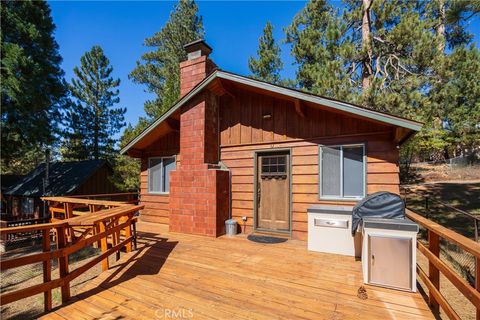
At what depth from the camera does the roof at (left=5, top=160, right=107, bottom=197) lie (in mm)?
14477

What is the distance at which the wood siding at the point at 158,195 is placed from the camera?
7.36 meters

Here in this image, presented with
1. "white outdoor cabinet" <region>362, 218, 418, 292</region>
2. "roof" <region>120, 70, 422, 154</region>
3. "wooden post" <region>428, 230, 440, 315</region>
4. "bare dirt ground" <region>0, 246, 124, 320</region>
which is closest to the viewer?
"wooden post" <region>428, 230, 440, 315</region>

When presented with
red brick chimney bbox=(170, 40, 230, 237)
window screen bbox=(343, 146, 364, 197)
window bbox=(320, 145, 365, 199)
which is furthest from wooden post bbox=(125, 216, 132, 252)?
window screen bbox=(343, 146, 364, 197)

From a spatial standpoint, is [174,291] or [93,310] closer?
[93,310]

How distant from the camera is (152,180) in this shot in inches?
306

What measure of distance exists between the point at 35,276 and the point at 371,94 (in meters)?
12.1

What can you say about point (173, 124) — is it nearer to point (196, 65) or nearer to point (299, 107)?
point (196, 65)

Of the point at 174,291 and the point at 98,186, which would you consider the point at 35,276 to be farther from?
the point at 98,186

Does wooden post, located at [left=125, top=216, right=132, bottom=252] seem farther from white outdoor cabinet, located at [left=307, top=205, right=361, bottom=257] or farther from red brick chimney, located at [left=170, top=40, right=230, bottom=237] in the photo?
white outdoor cabinet, located at [left=307, top=205, right=361, bottom=257]

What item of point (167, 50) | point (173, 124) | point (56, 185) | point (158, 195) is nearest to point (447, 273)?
point (173, 124)

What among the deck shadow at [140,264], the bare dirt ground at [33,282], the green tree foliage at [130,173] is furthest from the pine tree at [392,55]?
the green tree foliage at [130,173]

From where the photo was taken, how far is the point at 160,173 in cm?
758

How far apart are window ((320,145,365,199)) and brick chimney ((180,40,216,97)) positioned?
4144 mm

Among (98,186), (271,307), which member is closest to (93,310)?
(271,307)
